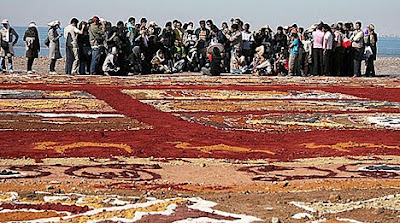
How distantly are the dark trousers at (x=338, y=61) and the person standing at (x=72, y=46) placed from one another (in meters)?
7.08

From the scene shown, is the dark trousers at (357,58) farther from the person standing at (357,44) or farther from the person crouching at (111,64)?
the person crouching at (111,64)

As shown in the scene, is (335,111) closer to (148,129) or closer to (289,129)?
(289,129)

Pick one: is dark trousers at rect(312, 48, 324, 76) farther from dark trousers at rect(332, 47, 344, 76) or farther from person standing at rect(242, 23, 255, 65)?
person standing at rect(242, 23, 255, 65)

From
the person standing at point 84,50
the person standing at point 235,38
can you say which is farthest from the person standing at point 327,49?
the person standing at point 84,50

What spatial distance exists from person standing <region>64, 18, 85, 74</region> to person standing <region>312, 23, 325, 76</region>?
637 centimetres

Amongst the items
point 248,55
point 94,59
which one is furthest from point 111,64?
point 248,55

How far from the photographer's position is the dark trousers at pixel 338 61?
2316 cm

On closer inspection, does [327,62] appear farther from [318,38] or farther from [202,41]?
[202,41]

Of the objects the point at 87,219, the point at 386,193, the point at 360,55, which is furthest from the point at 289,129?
the point at 360,55

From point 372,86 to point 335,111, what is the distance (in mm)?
Answer: 6443

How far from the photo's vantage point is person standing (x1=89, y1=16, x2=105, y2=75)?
21489mm

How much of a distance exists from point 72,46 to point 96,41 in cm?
72

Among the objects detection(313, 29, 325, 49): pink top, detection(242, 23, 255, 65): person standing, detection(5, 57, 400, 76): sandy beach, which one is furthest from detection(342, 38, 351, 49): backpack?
detection(5, 57, 400, 76): sandy beach

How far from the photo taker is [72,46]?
71.4ft
